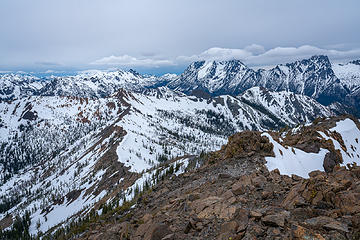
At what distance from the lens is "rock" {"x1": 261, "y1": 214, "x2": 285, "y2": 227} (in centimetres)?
998

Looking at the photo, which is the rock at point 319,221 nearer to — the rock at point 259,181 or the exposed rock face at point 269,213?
the exposed rock face at point 269,213

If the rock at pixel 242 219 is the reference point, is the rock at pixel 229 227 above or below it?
below

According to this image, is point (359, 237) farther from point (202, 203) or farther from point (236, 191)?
point (202, 203)

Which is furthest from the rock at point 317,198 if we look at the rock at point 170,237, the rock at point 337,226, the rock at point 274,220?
the rock at point 170,237

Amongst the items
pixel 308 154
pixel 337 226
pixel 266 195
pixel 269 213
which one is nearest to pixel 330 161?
pixel 308 154

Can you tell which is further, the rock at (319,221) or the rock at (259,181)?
the rock at (259,181)

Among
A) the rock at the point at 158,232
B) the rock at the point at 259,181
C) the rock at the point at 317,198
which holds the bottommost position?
the rock at the point at 158,232

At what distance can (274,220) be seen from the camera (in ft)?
33.8

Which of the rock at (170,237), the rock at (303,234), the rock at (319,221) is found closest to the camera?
the rock at (303,234)

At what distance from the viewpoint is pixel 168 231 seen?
554 inches

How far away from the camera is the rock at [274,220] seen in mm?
9984

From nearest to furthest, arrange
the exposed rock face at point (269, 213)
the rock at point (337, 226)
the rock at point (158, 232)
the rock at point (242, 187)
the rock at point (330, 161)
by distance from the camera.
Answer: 1. the rock at point (337, 226)
2. the exposed rock face at point (269, 213)
3. the rock at point (158, 232)
4. the rock at point (242, 187)
5. the rock at point (330, 161)

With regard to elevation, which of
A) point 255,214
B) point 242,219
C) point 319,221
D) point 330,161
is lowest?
point 330,161

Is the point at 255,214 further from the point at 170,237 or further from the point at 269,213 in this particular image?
the point at 170,237
